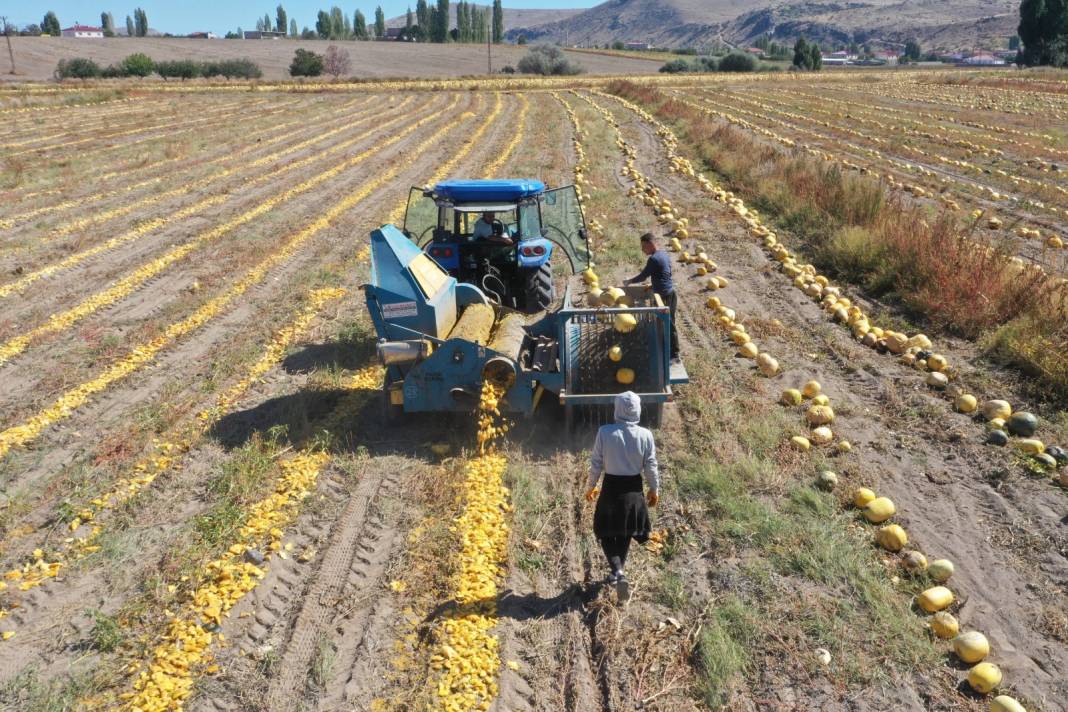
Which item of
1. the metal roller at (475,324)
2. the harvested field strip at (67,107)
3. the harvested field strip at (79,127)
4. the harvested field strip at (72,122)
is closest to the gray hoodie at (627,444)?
the metal roller at (475,324)

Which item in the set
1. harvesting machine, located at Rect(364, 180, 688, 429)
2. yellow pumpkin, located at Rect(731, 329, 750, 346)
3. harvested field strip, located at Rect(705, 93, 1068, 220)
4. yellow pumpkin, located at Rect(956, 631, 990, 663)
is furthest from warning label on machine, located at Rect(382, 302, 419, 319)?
harvested field strip, located at Rect(705, 93, 1068, 220)

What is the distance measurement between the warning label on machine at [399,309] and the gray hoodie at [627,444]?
2.86 m

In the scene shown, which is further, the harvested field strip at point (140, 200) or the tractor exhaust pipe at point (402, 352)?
the harvested field strip at point (140, 200)

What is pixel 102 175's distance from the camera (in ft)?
66.7

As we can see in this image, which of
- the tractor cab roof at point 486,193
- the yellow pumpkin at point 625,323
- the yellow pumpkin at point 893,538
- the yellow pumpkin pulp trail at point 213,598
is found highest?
the tractor cab roof at point 486,193

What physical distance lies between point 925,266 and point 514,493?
25.6 ft

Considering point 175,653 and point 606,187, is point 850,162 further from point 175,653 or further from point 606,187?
point 175,653

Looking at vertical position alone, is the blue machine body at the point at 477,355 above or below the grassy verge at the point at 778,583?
above

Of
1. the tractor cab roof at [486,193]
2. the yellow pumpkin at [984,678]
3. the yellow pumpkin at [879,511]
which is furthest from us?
the tractor cab roof at [486,193]

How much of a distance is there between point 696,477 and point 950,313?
5642mm

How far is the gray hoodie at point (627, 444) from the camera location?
495 centimetres

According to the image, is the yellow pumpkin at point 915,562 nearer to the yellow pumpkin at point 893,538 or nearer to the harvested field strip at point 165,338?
the yellow pumpkin at point 893,538

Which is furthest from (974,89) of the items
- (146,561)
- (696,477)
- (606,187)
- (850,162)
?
(146,561)

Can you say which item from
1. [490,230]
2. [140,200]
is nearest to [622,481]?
[490,230]
